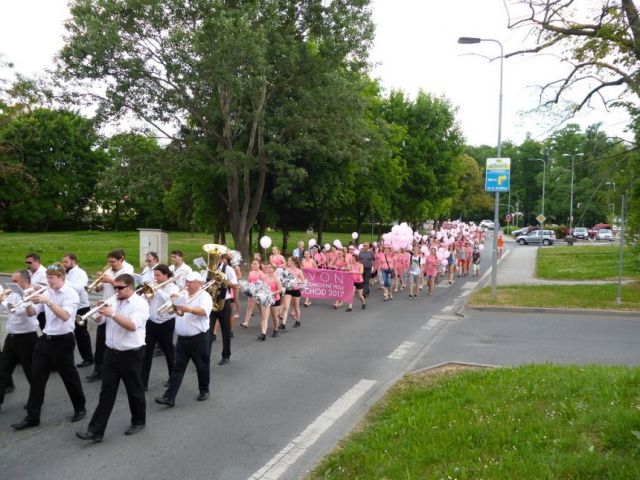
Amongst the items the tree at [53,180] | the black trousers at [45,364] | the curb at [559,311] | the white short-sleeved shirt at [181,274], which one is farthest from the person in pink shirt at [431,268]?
the tree at [53,180]

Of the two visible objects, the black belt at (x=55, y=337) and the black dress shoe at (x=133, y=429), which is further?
the black belt at (x=55, y=337)

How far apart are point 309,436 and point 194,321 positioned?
2169 mm

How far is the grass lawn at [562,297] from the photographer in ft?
50.9

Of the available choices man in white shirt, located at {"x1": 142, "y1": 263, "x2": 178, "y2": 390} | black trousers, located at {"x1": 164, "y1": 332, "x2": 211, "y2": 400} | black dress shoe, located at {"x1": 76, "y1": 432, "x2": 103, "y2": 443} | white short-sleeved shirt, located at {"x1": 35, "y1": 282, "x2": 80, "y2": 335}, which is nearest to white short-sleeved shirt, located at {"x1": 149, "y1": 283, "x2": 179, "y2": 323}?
man in white shirt, located at {"x1": 142, "y1": 263, "x2": 178, "y2": 390}

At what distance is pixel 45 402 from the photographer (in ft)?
23.9

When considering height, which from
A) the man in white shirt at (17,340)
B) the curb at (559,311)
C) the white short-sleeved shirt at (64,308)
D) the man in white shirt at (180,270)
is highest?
the man in white shirt at (180,270)

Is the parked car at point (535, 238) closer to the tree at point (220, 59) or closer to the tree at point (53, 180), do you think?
the tree at point (220, 59)

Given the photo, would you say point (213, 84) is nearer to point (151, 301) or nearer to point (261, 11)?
point (261, 11)

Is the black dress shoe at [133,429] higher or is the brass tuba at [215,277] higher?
the brass tuba at [215,277]

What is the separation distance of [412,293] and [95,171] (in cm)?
5699

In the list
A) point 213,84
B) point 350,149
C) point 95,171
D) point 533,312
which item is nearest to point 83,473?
point 533,312

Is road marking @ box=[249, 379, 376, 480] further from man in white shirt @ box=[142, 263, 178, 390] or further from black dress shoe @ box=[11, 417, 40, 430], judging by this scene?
black dress shoe @ box=[11, 417, 40, 430]

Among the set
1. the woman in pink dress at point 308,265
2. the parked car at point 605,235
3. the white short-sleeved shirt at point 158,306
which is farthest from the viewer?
the parked car at point 605,235

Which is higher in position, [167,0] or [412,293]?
[167,0]
